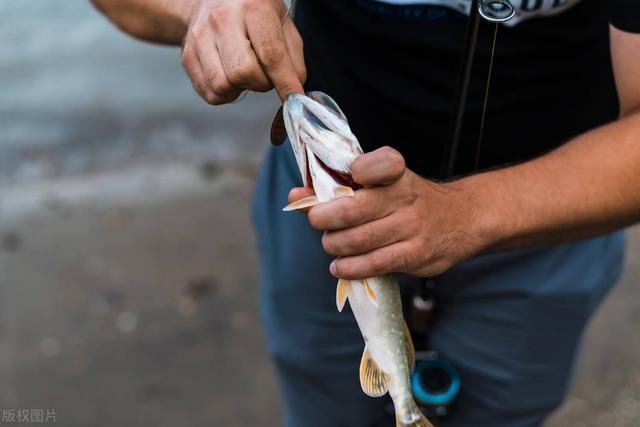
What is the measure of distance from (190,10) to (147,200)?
2.56m

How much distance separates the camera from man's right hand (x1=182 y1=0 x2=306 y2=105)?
159 centimetres

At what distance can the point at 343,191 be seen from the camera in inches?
60.8

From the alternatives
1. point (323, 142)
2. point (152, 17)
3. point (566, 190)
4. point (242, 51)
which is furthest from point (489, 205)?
point (152, 17)

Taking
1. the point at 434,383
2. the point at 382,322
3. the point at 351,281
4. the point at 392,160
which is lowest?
the point at 434,383

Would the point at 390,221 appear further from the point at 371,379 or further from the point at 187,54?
the point at 187,54

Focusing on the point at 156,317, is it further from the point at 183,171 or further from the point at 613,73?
the point at 613,73

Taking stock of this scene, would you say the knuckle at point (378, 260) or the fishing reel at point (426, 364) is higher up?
the knuckle at point (378, 260)

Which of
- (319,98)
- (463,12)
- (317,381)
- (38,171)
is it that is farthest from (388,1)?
(38,171)

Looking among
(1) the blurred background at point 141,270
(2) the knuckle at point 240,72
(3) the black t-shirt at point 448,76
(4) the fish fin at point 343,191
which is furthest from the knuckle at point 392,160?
(1) the blurred background at point 141,270

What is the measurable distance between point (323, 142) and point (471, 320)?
867mm

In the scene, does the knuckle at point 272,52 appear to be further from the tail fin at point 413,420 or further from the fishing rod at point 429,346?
the tail fin at point 413,420

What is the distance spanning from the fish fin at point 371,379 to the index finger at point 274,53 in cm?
61

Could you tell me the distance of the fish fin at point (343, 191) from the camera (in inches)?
60.5

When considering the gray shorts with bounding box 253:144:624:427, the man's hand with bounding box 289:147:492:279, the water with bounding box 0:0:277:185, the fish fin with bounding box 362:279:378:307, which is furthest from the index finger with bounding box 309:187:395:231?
the water with bounding box 0:0:277:185
